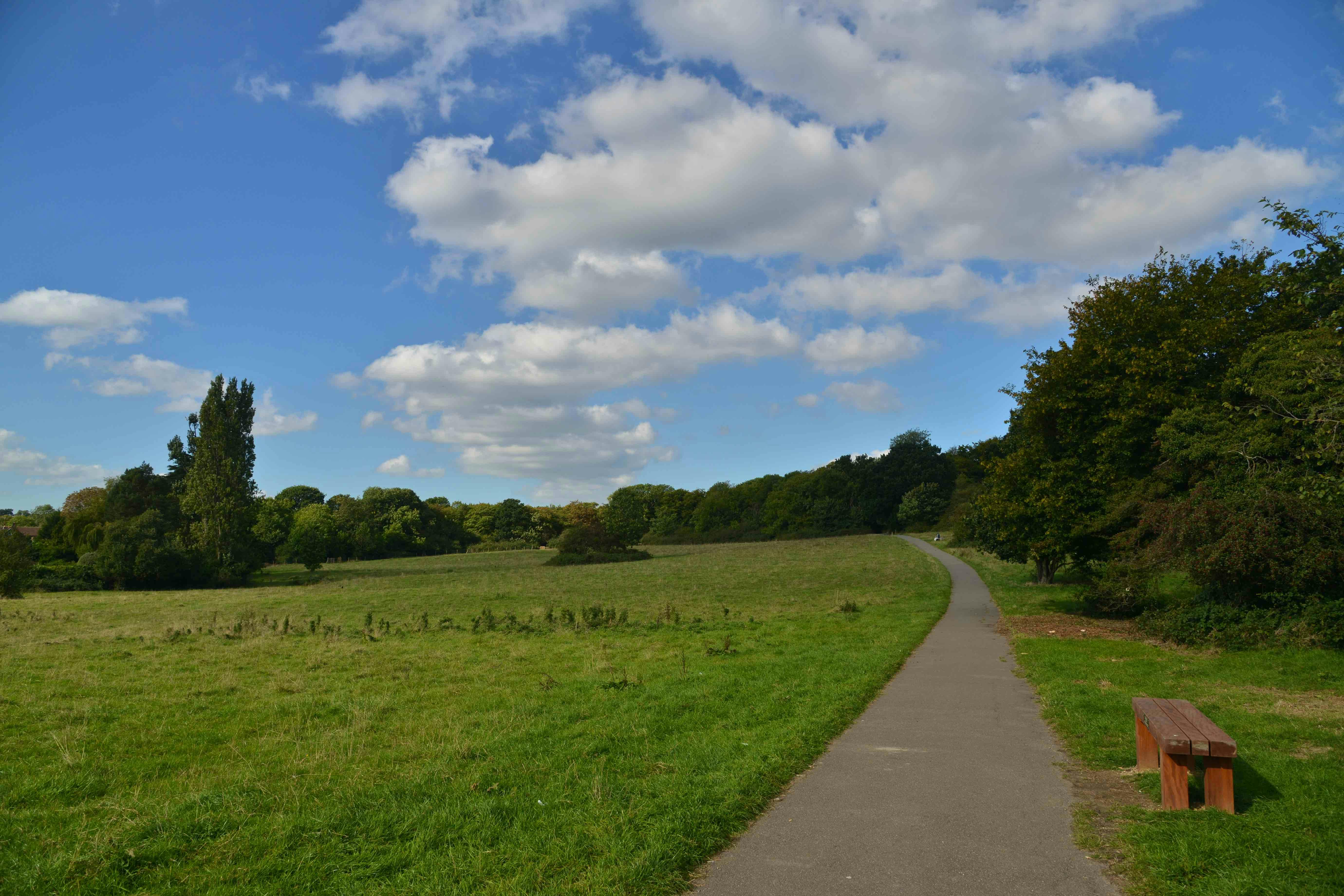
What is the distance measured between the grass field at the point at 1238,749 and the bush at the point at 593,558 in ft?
180

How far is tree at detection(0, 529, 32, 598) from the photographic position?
1361 inches

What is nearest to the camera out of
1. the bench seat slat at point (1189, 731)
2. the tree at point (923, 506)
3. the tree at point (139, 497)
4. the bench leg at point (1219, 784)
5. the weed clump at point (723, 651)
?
the bench seat slat at point (1189, 731)

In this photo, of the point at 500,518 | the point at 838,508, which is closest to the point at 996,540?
the point at 838,508

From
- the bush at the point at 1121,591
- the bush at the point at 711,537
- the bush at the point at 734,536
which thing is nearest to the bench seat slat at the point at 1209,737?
the bush at the point at 1121,591

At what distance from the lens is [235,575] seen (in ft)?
179

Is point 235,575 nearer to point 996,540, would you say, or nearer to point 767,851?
point 996,540

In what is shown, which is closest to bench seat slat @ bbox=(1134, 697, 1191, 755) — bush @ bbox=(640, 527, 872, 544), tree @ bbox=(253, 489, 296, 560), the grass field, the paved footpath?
the grass field

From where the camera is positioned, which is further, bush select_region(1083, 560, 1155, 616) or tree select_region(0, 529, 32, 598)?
tree select_region(0, 529, 32, 598)

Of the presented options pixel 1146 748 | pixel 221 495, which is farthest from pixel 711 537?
pixel 1146 748

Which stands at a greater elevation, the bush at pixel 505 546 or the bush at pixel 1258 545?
the bush at pixel 1258 545

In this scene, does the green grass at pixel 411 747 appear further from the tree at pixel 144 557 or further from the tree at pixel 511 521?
the tree at pixel 511 521

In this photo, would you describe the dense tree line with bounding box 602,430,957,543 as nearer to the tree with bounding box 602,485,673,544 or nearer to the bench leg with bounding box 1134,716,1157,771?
the tree with bounding box 602,485,673,544

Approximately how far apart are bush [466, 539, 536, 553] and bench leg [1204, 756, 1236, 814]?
10725 centimetres

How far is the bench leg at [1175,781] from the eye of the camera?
19.7ft
